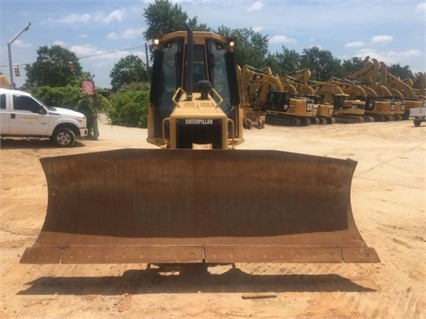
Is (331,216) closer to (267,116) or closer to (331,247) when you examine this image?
(331,247)

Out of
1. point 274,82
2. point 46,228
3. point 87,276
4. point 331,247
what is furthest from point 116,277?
point 274,82

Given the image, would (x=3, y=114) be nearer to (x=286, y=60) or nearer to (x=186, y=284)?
(x=186, y=284)

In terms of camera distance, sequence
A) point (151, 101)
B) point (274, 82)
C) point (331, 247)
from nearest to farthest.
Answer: point (331, 247)
point (151, 101)
point (274, 82)

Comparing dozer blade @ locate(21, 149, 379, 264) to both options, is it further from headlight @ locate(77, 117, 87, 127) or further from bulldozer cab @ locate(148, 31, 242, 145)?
headlight @ locate(77, 117, 87, 127)

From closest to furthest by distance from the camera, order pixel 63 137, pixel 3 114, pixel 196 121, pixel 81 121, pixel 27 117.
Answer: pixel 196 121 → pixel 3 114 → pixel 27 117 → pixel 63 137 → pixel 81 121

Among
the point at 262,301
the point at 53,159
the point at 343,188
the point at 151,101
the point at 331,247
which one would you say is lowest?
the point at 262,301

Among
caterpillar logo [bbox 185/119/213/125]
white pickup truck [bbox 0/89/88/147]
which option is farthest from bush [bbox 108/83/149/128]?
caterpillar logo [bbox 185/119/213/125]

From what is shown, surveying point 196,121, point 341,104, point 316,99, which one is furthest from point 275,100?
point 196,121

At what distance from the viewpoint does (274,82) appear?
Result: 99.0 ft

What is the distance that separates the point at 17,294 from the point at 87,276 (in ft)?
2.34

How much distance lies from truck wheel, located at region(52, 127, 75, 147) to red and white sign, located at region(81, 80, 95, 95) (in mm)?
2716

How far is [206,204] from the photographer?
5.12 meters

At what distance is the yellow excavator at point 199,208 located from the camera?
4.82m

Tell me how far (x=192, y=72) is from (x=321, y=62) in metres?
65.5
